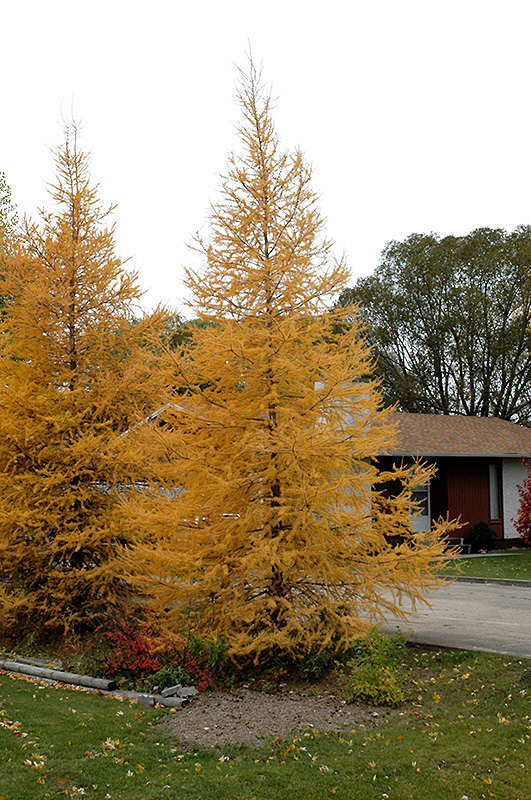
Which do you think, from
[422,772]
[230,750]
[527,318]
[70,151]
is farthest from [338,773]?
[527,318]

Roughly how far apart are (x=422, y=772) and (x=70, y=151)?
450 inches

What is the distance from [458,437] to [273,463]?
1869cm

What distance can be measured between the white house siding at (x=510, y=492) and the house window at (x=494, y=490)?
0.21 metres

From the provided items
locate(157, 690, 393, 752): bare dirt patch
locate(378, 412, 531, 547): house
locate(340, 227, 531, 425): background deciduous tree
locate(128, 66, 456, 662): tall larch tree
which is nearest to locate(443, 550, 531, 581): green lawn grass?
locate(378, 412, 531, 547): house

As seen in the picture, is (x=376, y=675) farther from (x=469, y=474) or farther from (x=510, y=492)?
(x=510, y=492)

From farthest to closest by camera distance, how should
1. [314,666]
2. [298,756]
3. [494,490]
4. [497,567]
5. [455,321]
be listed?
[455,321], [494,490], [497,567], [314,666], [298,756]

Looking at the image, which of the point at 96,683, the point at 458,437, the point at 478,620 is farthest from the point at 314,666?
the point at 458,437

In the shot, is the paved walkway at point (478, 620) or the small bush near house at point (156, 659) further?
the paved walkway at point (478, 620)

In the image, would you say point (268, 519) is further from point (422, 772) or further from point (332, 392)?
point (422, 772)

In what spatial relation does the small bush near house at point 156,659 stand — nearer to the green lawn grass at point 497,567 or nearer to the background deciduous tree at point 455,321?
the green lawn grass at point 497,567

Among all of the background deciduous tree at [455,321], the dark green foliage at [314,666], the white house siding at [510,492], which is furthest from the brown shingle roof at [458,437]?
the dark green foliage at [314,666]

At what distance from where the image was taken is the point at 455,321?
129ft

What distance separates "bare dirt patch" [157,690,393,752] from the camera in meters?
6.72

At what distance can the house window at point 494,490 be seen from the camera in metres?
25.8
